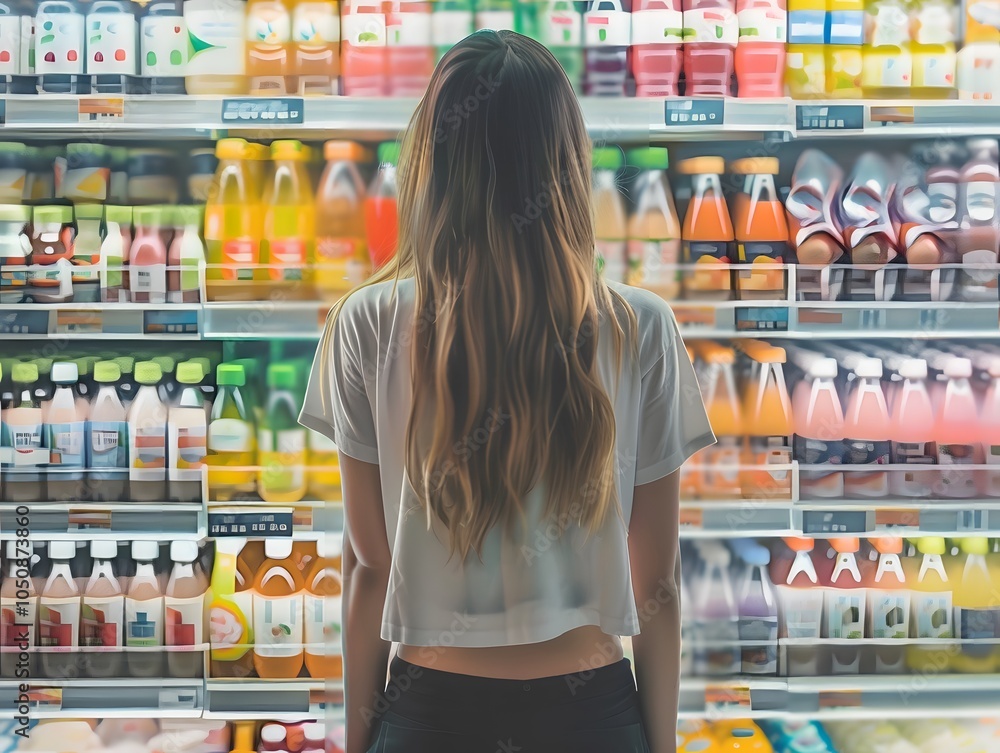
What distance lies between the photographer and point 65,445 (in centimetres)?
165

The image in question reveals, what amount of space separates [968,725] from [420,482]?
5.39ft

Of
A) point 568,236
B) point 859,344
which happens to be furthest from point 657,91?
point 568,236

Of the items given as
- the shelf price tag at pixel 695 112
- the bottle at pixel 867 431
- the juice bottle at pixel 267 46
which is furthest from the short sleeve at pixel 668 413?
the juice bottle at pixel 267 46

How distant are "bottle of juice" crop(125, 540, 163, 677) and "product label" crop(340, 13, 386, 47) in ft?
2.78

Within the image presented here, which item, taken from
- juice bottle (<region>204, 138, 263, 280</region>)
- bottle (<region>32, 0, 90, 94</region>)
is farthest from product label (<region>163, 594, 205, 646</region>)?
bottle (<region>32, 0, 90, 94</region>)

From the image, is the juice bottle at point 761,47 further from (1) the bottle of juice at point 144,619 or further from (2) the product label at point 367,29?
(1) the bottle of juice at point 144,619

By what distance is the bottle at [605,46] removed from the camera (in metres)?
1.61

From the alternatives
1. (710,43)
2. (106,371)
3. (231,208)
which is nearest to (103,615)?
(106,371)

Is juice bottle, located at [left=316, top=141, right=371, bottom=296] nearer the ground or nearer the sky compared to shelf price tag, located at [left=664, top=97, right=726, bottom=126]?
nearer the ground

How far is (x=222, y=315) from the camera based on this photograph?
1.55m

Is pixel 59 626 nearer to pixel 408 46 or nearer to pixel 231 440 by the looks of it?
pixel 231 440

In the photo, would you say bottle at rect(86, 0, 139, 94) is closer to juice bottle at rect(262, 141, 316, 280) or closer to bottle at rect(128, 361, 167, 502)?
juice bottle at rect(262, 141, 316, 280)

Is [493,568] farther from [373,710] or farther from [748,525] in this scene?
[748,525]

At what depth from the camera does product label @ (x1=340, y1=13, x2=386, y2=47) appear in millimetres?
1603
